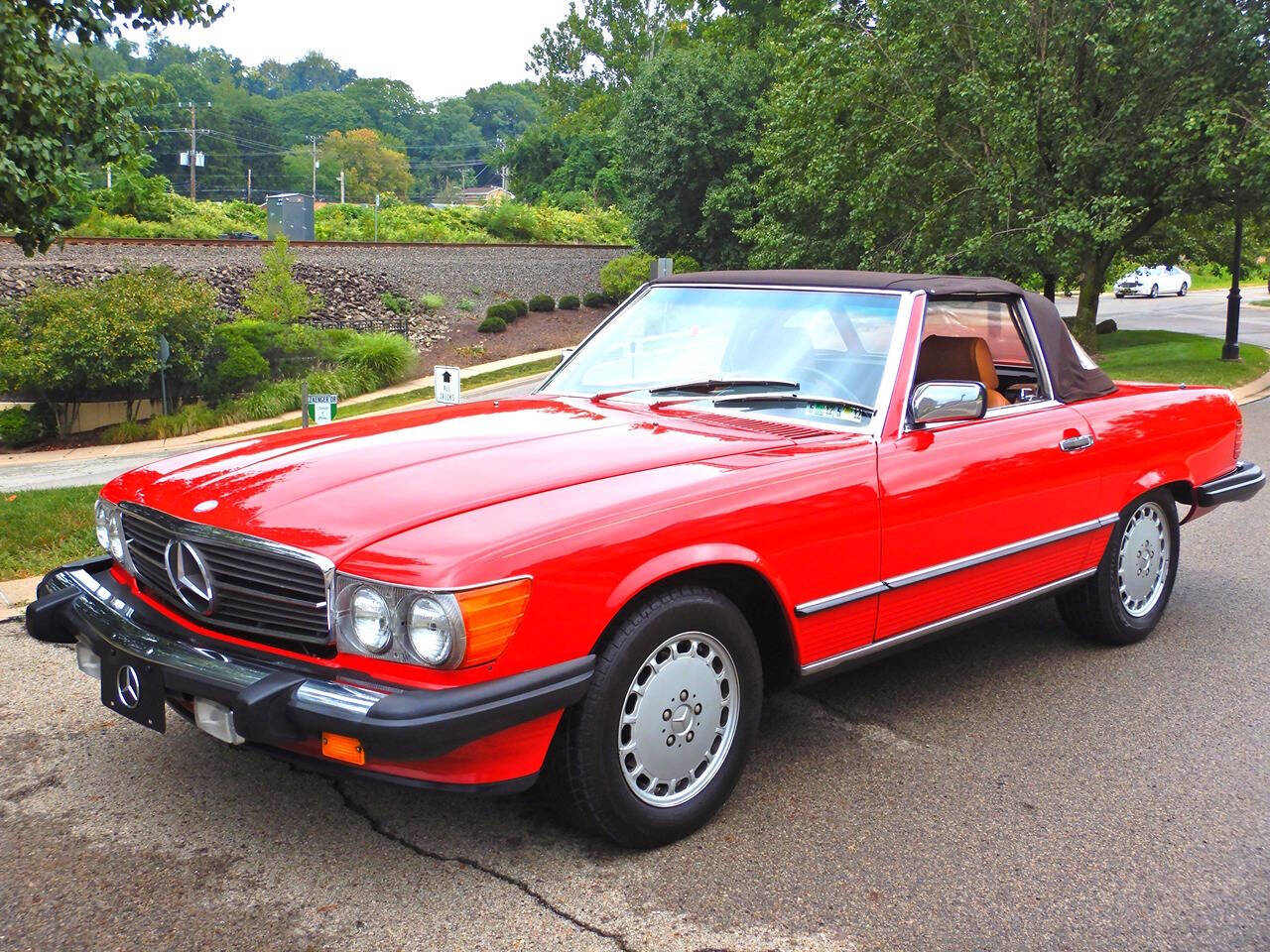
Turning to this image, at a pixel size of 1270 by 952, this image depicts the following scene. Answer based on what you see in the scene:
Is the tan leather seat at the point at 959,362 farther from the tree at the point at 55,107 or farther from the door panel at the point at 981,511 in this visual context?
the tree at the point at 55,107

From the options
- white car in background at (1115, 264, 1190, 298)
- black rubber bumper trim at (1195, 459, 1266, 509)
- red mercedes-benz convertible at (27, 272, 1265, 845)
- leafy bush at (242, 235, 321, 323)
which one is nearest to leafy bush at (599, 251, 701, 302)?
leafy bush at (242, 235, 321, 323)

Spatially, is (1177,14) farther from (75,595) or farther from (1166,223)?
(75,595)

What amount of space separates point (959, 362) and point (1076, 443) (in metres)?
0.61

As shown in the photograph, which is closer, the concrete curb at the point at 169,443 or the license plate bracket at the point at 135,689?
the license plate bracket at the point at 135,689

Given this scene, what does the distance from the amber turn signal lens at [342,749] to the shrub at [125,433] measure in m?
23.6

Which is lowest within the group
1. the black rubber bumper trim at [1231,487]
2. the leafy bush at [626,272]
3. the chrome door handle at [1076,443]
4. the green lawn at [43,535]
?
the green lawn at [43,535]

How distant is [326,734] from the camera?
302 centimetres

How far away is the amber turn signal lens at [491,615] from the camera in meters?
2.94

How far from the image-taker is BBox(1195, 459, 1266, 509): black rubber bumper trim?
5.74m

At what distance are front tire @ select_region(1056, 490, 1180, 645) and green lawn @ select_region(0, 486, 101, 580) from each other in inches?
215

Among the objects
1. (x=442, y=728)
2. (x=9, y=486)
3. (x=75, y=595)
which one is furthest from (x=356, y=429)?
(x=9, y=486)

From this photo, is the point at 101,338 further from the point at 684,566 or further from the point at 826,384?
the point at 684,566

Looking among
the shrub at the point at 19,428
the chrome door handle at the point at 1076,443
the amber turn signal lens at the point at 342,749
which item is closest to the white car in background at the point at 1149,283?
the shrub at the point at 19,428

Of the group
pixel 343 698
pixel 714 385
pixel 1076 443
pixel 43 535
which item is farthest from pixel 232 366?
pixel 343 698
